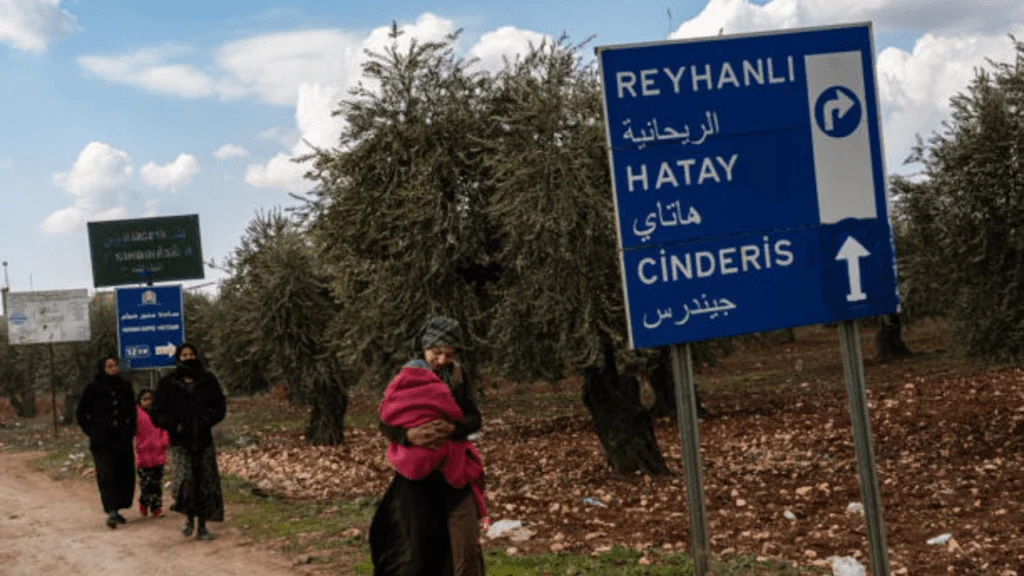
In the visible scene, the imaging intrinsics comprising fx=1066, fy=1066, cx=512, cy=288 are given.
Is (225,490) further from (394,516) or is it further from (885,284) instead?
(885,284)

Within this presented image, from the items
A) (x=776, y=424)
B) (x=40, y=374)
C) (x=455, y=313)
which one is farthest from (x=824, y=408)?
(x=40, y=374)

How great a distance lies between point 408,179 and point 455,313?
7.34ft

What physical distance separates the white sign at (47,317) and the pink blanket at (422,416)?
100.0 ft

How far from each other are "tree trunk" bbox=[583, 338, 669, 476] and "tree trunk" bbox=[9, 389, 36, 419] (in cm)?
4502

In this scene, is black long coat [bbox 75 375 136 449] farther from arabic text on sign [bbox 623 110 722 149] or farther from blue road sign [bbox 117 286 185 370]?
arabic text on sign [bbox 623 110 722 149]

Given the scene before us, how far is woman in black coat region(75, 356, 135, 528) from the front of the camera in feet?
45.4

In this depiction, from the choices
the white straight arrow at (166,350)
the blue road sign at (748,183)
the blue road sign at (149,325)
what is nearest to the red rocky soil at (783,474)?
the white straight arrow at (166,350)

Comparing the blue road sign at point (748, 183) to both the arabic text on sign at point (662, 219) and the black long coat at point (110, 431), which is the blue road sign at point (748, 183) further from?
the black long coat at point (110, 431)

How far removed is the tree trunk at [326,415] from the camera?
2678cm

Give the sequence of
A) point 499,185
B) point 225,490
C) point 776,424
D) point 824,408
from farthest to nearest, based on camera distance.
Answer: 1. point 824,408
2. point 776,424
3. point 225,490
4. point 499,185

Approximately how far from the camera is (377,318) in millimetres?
17078

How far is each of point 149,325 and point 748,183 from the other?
18365mm

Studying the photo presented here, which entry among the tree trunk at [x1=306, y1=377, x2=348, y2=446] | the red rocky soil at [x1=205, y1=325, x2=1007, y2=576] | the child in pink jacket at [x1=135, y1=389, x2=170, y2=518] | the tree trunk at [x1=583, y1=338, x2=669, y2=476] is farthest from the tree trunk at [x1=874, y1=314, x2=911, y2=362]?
the child in pink jacket at [x1=135, y1=389, x2=170, y2=518]

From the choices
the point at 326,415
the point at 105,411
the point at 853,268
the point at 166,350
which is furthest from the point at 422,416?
the point at 326,415
